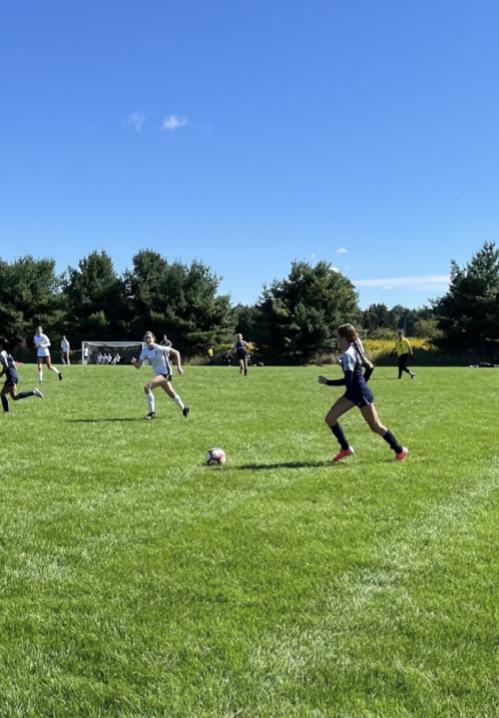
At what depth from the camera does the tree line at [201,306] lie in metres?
56.5

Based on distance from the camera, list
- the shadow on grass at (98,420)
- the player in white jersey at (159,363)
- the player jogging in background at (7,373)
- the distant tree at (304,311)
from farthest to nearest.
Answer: the distant tree at (304,311) → the player jogging in background at (7,373) → the player in white jersey at (159,363) → the shadow on grass at (98,420)

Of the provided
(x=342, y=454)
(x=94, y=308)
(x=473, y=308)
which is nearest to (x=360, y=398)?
(x=342, y=454)

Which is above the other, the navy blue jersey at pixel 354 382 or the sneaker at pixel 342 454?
the navy blue jersey at pixel 354 382

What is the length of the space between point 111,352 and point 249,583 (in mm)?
55205

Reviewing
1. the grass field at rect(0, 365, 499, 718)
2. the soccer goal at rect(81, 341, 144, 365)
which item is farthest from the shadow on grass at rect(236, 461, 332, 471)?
the soccer goal at rect(81, 341, 144, 365)

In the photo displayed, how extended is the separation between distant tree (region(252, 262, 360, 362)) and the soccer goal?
1284 cm

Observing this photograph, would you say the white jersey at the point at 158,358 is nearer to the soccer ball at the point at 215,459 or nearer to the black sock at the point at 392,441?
the soccer ball at the point at 215,459

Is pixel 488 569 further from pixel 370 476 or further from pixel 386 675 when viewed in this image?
pixel 370 476

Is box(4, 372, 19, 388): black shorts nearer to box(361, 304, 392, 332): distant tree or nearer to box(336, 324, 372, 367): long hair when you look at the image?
box(336, 324, 372, 367): long hair

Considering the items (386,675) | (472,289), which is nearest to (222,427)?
(386,675)

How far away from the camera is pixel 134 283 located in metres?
71.2

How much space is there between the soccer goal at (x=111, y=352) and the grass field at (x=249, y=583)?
47524 millimetres

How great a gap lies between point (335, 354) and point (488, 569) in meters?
57.5

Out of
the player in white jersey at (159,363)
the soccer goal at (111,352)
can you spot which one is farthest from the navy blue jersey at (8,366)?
the soccer goal at (111,352)
